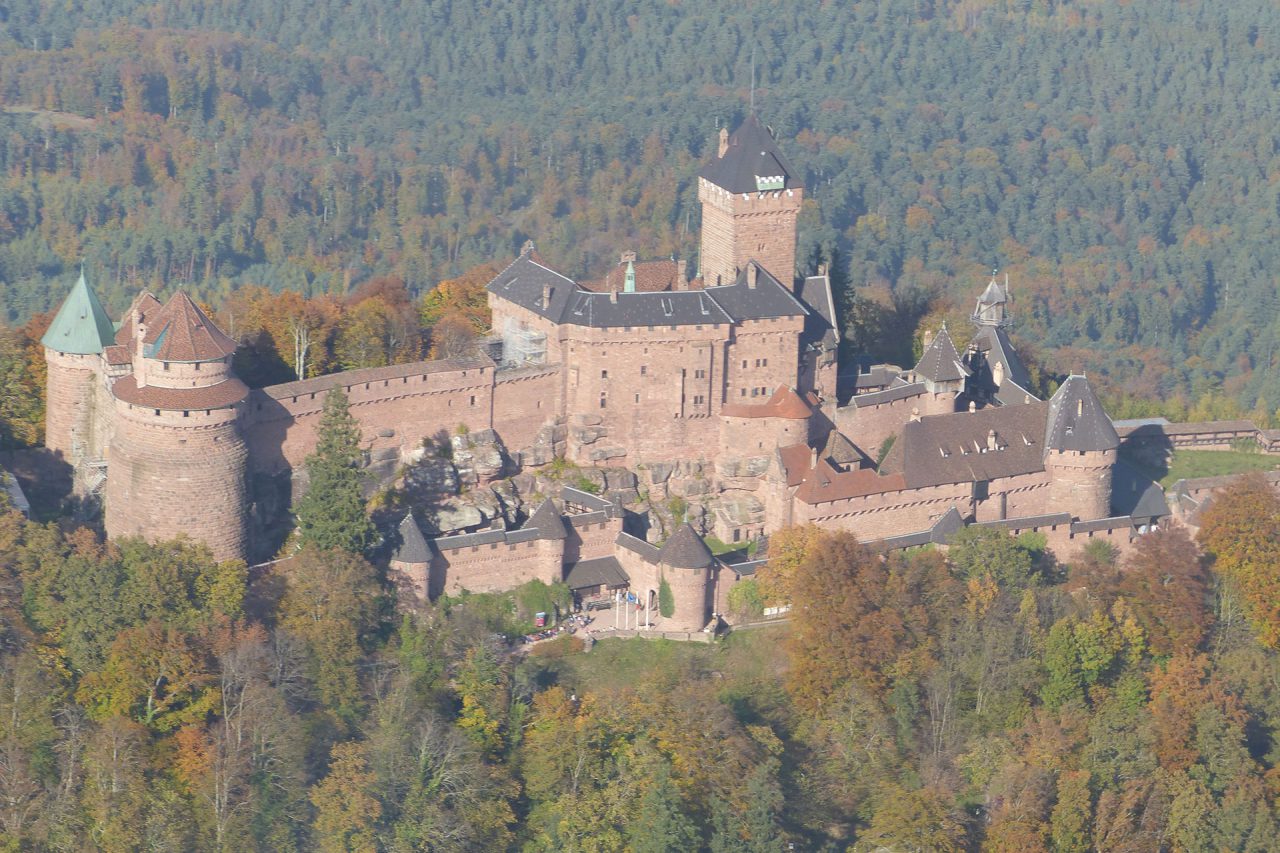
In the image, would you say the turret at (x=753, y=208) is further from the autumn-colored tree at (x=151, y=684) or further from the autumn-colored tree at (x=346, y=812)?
the autumn-colored tree at (x=151, y=684)

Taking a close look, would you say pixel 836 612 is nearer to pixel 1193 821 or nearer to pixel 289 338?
pixel 1193 821

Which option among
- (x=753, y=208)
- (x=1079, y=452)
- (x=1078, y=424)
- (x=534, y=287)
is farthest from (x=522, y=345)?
(x=1079, y=452)

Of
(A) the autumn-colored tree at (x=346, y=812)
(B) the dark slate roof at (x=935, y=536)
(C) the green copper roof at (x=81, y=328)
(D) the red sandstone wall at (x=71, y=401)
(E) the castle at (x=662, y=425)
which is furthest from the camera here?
(B) the dark slate roof at (x=935, y=536)

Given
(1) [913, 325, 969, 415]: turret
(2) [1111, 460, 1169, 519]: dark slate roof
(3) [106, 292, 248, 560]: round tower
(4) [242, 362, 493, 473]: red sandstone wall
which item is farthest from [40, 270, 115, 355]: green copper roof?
(2) [1111, 460, 1169, 519]: dark slate roof

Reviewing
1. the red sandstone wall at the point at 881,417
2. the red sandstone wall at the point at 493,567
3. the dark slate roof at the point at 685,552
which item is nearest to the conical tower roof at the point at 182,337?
the red sandstone wall at the point at 493,567

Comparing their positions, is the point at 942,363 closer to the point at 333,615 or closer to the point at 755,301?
the point at 755,301

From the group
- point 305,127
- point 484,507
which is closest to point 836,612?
point 484,507
